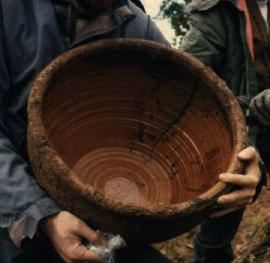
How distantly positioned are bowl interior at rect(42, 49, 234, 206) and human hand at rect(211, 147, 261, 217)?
13 centimetres

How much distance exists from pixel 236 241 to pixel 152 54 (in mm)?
2270

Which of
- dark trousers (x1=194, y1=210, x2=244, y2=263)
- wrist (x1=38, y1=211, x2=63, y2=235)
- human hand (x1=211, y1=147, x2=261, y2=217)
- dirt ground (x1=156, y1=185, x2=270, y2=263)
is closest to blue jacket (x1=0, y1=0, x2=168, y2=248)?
wrist (x1=38, y1=211, x2=63, y2=235)

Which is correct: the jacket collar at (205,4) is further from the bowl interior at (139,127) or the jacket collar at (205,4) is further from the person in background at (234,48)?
the bowl interior at (139,127)

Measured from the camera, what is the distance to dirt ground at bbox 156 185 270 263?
3.95 metres

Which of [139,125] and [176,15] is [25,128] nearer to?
[139,125]

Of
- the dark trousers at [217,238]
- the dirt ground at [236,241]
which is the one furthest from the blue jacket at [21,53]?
the dirt ground at [236,241]

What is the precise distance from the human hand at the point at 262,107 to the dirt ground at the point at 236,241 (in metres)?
1.10

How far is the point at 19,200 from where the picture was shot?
180 centimetres

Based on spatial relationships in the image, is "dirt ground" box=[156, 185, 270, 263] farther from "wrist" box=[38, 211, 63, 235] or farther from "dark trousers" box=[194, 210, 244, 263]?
"wrist" box=[38, 211, 63, 235]

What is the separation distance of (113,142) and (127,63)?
322 millimetres

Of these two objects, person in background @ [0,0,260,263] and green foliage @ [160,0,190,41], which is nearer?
person in background @ [0,0,260,263]

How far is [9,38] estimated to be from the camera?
1.96 metres

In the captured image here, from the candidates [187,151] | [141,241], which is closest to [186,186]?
[187,151]

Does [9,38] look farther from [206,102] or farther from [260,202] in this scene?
[260,202]
